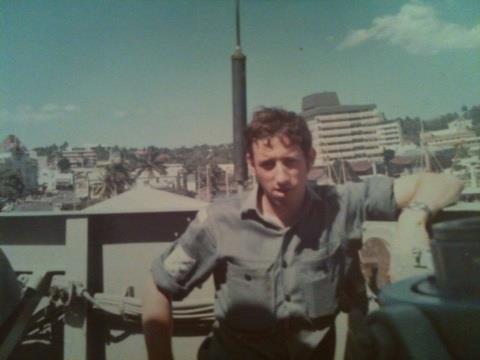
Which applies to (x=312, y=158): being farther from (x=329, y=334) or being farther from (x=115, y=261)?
(x=115, y=261)

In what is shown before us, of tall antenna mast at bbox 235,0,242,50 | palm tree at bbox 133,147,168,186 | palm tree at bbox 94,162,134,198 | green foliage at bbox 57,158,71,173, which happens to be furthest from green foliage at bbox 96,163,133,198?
tall antenna mast at bbox 235,0,242,50

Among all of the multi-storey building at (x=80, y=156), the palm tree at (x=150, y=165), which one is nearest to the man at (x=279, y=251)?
the palm tree at (x=150, y=165)

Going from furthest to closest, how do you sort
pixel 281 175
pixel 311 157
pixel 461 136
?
pixel 461 136 → pixel 311 157 → pixel 281 175

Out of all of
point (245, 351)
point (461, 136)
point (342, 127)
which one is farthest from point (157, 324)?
point (342, 127)

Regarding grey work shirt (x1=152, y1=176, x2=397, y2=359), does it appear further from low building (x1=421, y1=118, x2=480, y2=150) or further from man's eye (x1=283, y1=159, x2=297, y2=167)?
low building (x1=421, y1=118, x2=480, y2=150)

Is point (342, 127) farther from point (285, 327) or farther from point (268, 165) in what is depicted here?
point (285, 327)

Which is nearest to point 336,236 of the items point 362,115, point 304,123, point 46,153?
point 304,123
